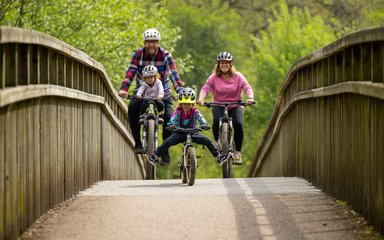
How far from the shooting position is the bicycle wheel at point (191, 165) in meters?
14.5

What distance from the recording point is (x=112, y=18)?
44.4m

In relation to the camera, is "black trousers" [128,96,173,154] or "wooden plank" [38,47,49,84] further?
"black trousers" [128,96,173,154]

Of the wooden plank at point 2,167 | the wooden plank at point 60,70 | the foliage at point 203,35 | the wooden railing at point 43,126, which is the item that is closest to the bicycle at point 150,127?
the wooden railing at point 43,126

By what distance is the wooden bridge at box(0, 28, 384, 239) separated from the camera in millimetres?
9453

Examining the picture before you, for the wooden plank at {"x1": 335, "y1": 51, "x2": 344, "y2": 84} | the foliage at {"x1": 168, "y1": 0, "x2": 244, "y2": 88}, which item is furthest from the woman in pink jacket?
the foliage at {"x1": 168, "y1": 0, "x2": 244, "y2": 88}

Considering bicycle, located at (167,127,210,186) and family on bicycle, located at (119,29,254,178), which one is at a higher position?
family on bicycle, located at (119,29,254,178)

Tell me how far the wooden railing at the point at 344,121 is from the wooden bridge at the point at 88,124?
10mm

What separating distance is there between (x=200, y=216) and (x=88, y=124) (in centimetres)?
427

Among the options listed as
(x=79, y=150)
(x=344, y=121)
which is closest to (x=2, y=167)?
(x=344, y=121)

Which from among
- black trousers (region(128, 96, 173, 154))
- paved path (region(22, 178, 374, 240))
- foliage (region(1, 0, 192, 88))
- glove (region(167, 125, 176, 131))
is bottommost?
paved path (region(22, 178, 374, 240))

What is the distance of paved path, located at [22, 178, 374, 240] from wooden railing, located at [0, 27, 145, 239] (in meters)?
0.28

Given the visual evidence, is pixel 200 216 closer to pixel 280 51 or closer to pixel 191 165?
pixel 191 165

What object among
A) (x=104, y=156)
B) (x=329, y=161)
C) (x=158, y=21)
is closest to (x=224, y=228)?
(x=329, y=161)

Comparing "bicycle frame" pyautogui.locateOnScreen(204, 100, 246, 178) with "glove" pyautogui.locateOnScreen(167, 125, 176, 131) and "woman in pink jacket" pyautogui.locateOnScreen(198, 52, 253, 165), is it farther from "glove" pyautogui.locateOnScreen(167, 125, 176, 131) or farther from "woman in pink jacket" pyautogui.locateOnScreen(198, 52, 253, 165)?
"glove" pyautogui.locateOnScreen(167, 125, 176, 131)
